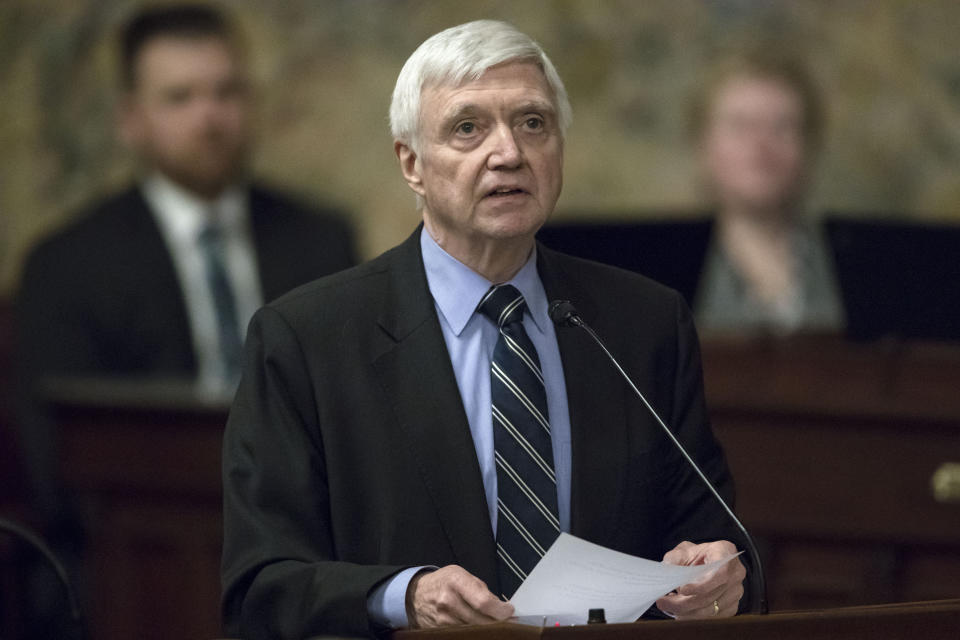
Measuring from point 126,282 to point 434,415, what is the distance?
383cm

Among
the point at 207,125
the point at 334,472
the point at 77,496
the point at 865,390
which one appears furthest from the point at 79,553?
the point at 334,472

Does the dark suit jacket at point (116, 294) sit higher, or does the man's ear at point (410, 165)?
the man's ear at point (410, 165)

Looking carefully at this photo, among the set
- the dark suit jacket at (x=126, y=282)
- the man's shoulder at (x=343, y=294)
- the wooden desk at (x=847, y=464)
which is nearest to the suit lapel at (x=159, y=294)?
the dark suit jacket at (x=126, y=282)

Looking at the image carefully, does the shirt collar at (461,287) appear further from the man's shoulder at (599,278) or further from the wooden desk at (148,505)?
the wooden desk at (148,505)

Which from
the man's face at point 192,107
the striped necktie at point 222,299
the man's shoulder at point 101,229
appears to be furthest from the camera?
the man's face at point 192,107

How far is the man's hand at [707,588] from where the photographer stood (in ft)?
7.82

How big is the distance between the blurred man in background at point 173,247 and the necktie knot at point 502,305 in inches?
120

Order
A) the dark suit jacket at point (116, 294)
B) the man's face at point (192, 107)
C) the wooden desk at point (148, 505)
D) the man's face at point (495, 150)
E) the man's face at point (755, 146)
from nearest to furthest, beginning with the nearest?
the man's face at point (495, 150), the wooden desk at point (148, 505), the dark suit jacket at point (116, 294), the man's face at point (192, 107), the man's face at point (755, 146)

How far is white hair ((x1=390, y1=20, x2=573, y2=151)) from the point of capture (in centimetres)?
255

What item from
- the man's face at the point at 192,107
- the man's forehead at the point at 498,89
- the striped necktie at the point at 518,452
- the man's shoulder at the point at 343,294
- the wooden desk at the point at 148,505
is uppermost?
the man's face at the point at 192,107

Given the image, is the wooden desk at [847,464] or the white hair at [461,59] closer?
the white hair at [461,59]

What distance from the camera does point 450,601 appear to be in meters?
2.22

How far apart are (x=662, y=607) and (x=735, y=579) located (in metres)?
0.13

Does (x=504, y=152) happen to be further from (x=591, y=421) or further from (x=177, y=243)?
(x=177, y=243)
